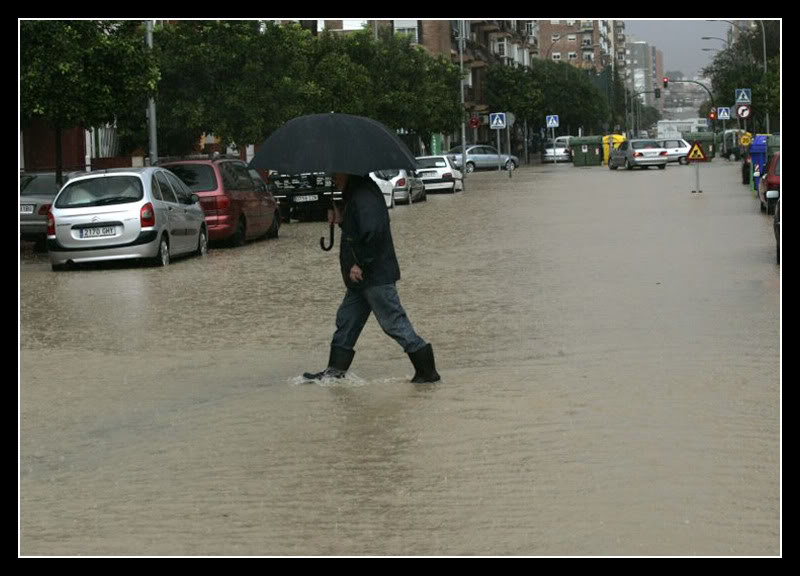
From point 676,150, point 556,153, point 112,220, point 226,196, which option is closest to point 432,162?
point 226,196

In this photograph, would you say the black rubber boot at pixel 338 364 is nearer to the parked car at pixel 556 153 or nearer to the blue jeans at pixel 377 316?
the blue jeans at pixel 377 316

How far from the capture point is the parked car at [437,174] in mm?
49406

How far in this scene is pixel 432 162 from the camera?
165 ft

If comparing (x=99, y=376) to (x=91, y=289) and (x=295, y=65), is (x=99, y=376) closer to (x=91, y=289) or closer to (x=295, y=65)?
(x=91, y=289)

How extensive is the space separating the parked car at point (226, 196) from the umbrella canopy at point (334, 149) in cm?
1472

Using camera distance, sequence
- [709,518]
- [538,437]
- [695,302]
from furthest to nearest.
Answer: [695,302]
[538,437]
[709,518]

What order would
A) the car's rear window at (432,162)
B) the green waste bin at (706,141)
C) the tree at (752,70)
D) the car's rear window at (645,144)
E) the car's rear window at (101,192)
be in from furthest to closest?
the green waste bin at (706,141)
the tree at (752,70)
the car's rear window at (645,144)
the car's rear window at (432,162)
the car's rear window at (101,192)

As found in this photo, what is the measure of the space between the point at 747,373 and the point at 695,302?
4.64m

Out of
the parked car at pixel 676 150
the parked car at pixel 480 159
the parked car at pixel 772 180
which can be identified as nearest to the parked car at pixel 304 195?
the parked car at pixel 772 180

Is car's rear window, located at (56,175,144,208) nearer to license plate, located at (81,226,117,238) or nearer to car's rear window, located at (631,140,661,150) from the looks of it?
license plate, located at (81,226,117,238)

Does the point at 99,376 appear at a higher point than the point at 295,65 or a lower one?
lower

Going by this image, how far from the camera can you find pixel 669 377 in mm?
10391

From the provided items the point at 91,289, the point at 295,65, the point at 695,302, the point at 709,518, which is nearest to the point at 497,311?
the point at 695,302

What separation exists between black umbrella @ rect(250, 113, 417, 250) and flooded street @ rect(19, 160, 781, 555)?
55.1 inches
